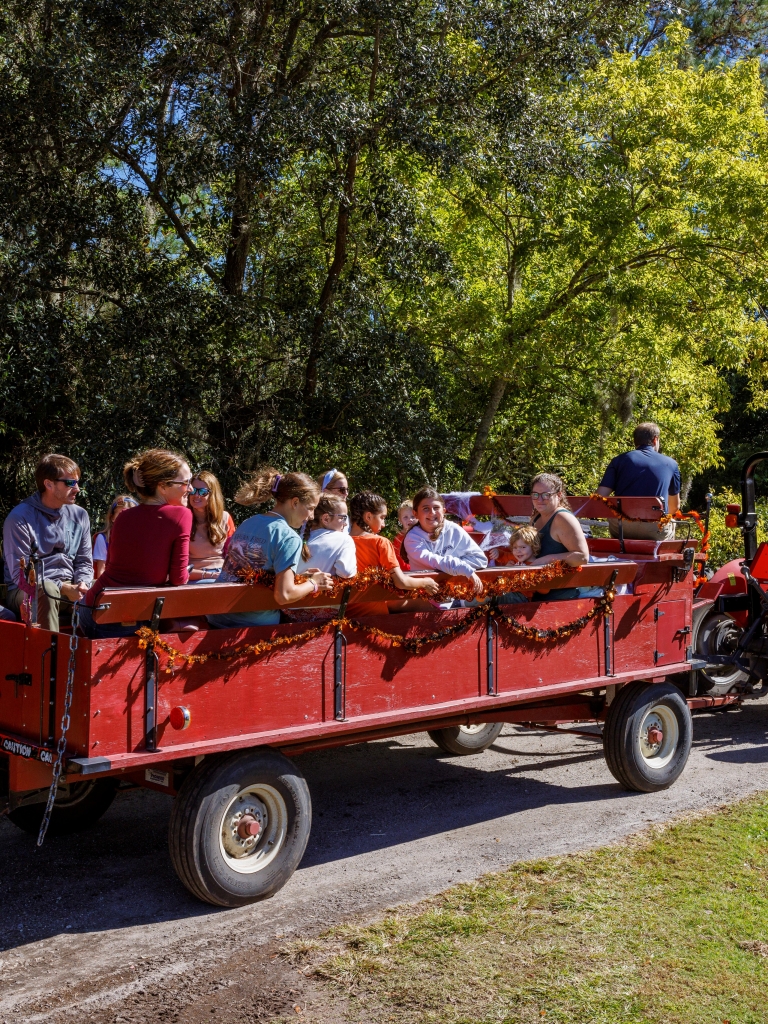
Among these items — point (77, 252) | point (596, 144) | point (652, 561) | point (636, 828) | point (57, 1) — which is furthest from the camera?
point (596, 144)

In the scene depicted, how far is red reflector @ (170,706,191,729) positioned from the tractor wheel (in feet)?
20.3

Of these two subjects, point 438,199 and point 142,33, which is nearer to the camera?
point 142,33

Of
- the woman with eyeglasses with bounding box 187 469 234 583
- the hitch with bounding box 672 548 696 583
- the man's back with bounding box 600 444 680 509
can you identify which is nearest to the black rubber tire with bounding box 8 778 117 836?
the woman with eyeglasses with bounding box 187 469 234 583

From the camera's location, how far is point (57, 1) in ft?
35.8

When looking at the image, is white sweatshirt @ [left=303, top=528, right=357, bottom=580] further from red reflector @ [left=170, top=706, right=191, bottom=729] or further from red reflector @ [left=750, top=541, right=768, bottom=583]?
red reflector @ [left=750, top=541, right=768, bottom=583]

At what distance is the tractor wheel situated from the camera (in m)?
9.65

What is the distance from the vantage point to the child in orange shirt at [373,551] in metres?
5.73

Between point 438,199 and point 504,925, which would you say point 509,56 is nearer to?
point 438,199

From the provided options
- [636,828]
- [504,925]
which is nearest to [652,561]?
[636,828]

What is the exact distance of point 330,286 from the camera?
12859 millimetres

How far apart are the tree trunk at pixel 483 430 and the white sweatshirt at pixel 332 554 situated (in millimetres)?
10453

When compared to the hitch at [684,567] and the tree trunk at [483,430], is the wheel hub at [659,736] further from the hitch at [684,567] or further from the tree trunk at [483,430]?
the tree trunk at [483,430]

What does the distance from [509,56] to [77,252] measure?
5.57 metres

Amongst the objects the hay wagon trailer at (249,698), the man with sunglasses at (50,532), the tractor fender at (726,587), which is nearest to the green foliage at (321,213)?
the tractor fender at (726,587)
